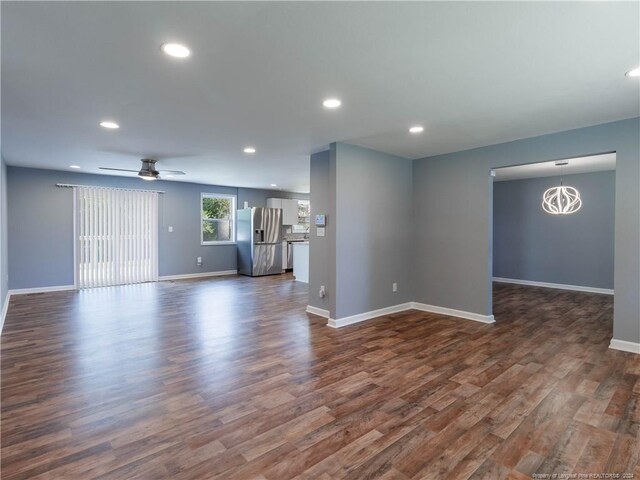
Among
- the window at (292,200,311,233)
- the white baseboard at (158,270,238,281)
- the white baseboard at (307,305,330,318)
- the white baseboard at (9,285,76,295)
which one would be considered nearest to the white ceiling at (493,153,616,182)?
the white baseboard at (307,305,330,318)

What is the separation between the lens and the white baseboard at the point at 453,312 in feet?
15.3

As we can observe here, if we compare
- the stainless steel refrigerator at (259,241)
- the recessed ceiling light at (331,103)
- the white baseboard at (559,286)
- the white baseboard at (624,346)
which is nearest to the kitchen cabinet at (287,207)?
the stainless steel refrigerator at (259,241)

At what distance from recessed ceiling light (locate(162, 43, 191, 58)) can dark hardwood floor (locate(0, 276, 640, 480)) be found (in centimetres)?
242

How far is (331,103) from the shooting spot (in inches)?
119

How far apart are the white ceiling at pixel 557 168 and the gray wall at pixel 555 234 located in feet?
0.98

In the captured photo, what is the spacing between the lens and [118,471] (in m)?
1.77

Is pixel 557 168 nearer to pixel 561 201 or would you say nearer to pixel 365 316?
pixel 561 201

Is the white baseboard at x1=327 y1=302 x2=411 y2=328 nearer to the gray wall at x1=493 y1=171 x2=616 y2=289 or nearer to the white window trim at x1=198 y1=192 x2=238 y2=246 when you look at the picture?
the gray wall at x1=493 y1=171 x2=616 y2=289

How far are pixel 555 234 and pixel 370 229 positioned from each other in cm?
500

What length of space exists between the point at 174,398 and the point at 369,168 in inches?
145

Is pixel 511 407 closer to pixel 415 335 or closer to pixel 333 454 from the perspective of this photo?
pixel 333 454

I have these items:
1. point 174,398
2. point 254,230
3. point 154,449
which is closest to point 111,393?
point 174,398

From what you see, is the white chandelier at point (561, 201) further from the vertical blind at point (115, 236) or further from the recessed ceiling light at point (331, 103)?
the vertical blind at point (115, 236)

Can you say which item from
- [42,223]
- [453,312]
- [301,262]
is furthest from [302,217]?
[453,312]
